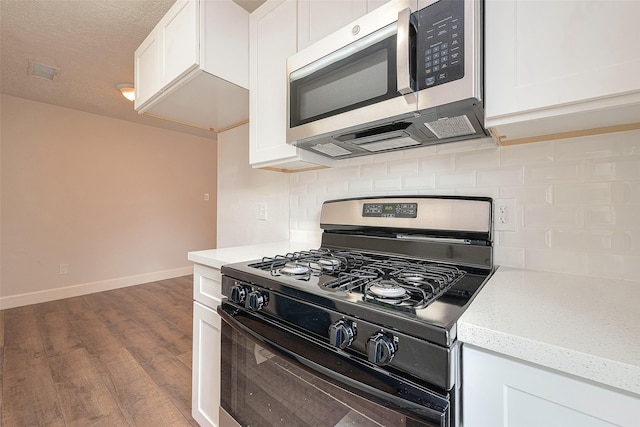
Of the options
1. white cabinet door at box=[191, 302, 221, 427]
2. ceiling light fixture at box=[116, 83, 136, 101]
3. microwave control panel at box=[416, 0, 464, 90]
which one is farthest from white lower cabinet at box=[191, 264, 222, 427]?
ceiling light fixture at box=[116, 83, 136, 101]

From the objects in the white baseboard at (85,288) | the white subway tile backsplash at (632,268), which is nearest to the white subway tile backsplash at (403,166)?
the white subway tile backsplash at (632,268)

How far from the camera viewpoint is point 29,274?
135 inches

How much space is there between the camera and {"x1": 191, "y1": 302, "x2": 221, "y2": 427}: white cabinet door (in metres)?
1.31

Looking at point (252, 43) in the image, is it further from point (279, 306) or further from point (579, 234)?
point (579, 234)

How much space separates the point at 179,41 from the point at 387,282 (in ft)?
5.39

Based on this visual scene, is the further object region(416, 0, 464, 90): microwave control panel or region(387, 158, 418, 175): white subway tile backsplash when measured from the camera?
region(387, 158, 418, 175): white subway tile backsplash

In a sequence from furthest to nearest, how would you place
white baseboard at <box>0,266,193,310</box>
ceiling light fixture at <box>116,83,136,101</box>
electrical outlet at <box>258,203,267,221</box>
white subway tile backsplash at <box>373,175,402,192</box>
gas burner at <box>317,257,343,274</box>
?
1. white baseboard at <box>0,266,193,310</box>
2. ceiling light fixture at <box>116,83,136,101</box>
3. electrical outlet at <box>258,203,267,221</box>
4. white subway tile backsplash at <box>373,175,402,192</box>
5. gas burner at <box>317,257,343,274</box>

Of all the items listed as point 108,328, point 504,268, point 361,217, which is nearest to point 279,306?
point 361,217

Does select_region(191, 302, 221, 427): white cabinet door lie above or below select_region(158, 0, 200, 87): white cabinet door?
below


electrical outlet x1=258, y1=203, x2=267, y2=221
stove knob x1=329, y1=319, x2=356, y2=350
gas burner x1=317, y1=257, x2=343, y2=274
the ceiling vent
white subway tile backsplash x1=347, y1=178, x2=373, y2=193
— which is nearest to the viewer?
stove knob x1=329, y1=319, x2=356, y2=350

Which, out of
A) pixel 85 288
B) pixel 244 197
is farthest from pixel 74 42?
pixel 85 288

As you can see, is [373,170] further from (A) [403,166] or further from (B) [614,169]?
(B) [614,169]

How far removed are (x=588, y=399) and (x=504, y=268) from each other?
0.63 meters

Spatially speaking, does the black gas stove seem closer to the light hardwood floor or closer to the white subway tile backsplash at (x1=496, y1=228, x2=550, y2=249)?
the white subway tile backsplash at (x1=496, y1=228, x2=550, y2=249)
